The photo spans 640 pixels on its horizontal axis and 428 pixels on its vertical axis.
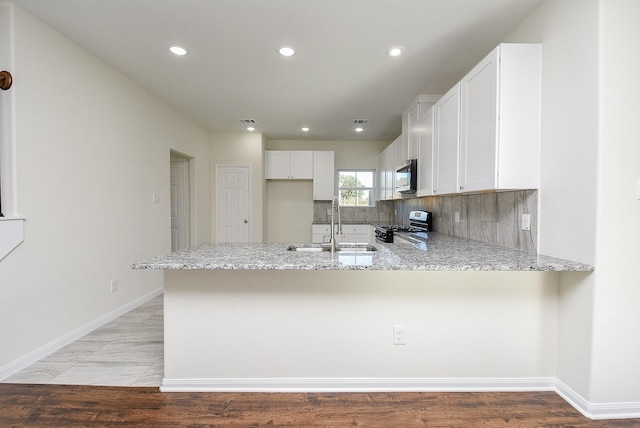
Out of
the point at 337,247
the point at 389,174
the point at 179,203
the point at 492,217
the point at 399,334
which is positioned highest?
the point at 389,174

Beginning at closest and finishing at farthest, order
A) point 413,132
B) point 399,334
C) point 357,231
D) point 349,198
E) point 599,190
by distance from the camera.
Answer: point 599,190, point 399,334, point 413,132, point 357,231, point 349,198

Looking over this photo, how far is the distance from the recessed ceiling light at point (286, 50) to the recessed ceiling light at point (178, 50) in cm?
83

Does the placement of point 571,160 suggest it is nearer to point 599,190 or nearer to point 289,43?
point 599,190

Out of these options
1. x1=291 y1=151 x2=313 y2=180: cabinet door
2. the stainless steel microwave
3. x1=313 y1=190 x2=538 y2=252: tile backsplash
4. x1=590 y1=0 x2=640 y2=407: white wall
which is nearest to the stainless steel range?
x1=313 y1=190 x2=538 y2=252: tile backsplash

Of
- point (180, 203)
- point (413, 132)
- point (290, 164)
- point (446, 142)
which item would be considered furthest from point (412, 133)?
point (180, 203)

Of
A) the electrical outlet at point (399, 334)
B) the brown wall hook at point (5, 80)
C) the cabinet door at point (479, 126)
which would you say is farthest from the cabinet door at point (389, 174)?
the brown wall hook at point (5, 80)

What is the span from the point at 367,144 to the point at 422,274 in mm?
4572

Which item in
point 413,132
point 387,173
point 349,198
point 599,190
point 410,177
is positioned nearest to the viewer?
point 599,190

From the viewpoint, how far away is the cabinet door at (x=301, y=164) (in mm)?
5793

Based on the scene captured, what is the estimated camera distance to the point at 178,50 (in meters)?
2.62

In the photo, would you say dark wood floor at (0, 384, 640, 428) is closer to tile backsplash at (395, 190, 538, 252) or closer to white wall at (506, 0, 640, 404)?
white wall at (506, 0, 640, 404)

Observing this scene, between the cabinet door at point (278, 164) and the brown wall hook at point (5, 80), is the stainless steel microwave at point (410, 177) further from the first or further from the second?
the brown wall hook at point (5, 80)

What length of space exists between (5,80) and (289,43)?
6.50 ft

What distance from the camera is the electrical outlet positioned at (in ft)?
6.31
